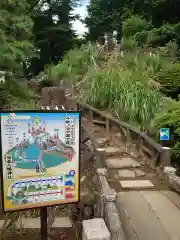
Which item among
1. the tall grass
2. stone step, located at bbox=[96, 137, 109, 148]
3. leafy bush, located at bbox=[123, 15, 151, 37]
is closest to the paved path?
stone step, located at bbox=[96, 137, 109, 148]

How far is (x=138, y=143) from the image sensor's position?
6.29 meters

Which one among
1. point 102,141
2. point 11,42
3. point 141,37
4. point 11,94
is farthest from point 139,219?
point 141,37

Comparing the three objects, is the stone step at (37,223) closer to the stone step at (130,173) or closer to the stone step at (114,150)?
the stone step at (130,173)

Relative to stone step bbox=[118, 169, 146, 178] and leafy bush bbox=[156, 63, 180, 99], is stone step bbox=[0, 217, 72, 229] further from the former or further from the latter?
leafy bush bbox=[156, 63, 180, 99]

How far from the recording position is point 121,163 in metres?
5.71

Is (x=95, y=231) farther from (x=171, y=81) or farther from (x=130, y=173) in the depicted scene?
(x=171, y=81)

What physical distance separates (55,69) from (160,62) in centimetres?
428

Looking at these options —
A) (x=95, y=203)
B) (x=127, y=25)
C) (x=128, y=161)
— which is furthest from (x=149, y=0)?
(x=95, y=203)

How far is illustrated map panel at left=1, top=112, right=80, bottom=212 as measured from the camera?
2436 mm

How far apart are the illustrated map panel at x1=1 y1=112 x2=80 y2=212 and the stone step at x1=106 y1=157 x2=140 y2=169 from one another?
2942 mm

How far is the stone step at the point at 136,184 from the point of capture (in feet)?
15.5

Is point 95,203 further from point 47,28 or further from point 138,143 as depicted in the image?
point 47,28

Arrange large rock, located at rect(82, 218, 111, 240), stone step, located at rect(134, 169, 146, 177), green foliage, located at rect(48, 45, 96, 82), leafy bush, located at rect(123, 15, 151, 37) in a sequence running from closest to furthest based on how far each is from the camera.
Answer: large rock, located at rect(82, 218, 111, 240)
stone step, located at rect(134, 169, 146, 177)
green foliage, located at rect(48, 45, 96, 82)
leafy bush, located at rect(123, 15, 151, 37)

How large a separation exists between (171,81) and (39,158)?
22.7 feet
